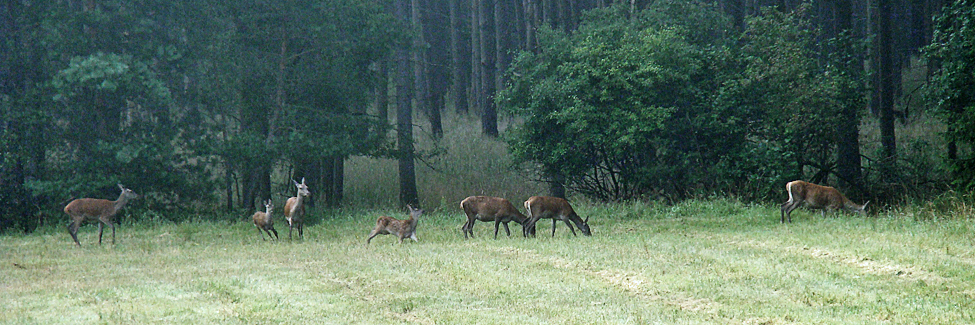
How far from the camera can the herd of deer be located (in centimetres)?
→ 1669

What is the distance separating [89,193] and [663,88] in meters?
13.6

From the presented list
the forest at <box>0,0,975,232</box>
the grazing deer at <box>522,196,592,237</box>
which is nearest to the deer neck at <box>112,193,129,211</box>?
the forest at <box>0,0,975,232</box>

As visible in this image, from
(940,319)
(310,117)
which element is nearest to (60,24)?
(310,117)

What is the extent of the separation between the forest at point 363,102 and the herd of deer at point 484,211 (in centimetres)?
310

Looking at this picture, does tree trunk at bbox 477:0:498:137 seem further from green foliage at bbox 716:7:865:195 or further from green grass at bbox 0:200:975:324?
green grass at bbox 0:200:975:324

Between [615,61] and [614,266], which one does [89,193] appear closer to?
[615,61]

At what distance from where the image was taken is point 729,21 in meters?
25.1

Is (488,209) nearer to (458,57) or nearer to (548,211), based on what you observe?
(548,211)

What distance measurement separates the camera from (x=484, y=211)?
17078 millimetres

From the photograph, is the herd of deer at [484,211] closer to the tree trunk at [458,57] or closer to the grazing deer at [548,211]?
the grazing deer at [548,211]

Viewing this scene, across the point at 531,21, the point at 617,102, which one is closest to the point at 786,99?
the point at 617,102

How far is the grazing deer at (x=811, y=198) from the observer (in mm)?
18344

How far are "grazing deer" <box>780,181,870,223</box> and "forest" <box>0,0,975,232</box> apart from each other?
3.00 meters

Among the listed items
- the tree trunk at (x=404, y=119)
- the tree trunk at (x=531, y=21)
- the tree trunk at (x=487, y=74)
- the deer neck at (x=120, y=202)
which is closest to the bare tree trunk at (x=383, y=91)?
the tree trunk at (x=404, y=119)
